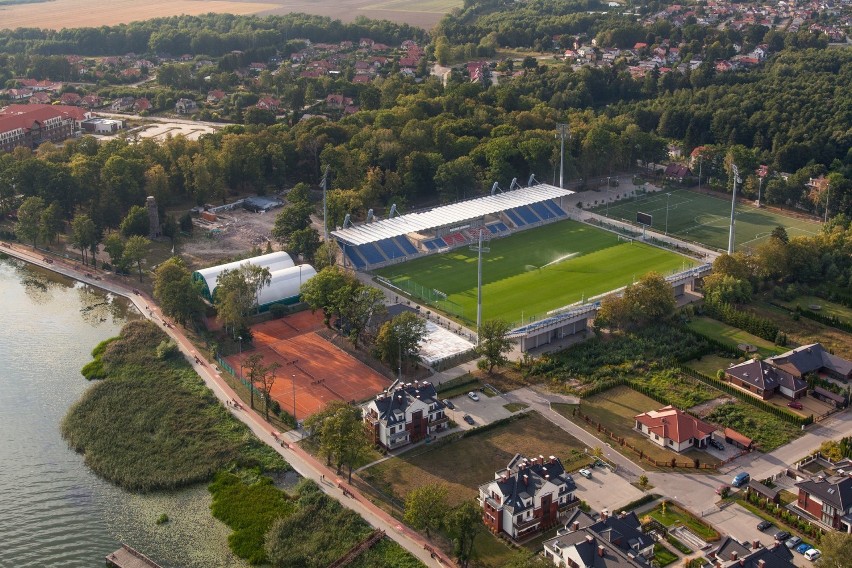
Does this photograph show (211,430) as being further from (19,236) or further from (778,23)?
(778,23)

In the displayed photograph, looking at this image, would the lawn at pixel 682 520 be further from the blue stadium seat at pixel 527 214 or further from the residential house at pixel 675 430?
the blue stadium seat at pixel 527 214

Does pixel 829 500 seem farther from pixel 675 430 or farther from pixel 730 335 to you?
pixel 730 335

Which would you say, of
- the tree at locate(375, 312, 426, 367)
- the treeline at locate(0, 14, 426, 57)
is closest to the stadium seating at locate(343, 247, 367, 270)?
the tree at locate(375, 312, 426, 367)

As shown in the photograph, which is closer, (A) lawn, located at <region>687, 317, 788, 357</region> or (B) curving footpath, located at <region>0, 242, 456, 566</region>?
(B) curving footpath, located at <region>0, 242, 456, 566</region>

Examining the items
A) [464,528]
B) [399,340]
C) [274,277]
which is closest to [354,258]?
[274,277]

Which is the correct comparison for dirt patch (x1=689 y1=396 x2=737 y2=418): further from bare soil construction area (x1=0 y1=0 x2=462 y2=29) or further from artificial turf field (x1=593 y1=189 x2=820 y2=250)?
bare soil construction area (x1=0 y1=0 x2=462 y2=29)

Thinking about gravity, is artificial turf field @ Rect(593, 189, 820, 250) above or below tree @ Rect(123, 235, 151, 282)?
below
